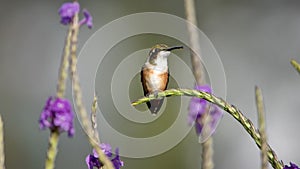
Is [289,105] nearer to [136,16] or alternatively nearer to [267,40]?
[267,40]

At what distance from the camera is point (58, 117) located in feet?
1.22

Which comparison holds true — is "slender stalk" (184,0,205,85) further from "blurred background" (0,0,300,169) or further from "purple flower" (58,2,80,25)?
"blurred background" (0,0,300,169)

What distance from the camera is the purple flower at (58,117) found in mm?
371

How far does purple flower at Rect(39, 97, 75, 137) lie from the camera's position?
0.37 meters

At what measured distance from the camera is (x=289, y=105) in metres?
3.76

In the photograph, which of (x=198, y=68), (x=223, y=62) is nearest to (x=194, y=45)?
(x=198, y=68)

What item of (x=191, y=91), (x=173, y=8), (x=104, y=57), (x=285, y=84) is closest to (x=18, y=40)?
(x=104, y=57)

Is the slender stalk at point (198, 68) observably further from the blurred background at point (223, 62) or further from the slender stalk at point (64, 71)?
the blurred background at point (223, 62)

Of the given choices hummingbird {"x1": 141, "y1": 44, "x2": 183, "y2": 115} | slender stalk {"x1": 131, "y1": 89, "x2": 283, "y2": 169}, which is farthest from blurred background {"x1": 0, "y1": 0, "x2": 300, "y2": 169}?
slender stalk {"x1": 131, "y1": 89, "x2": 283, "y2": 169}

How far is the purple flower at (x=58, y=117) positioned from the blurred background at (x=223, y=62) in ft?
10.3

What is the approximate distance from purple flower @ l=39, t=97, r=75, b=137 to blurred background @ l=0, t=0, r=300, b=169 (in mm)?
3128

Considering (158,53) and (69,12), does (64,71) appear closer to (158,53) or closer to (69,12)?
(69,12)

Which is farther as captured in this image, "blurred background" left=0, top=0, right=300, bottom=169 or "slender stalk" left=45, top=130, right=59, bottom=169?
"blurred background" left=0, top=0, right=300, bottom=169

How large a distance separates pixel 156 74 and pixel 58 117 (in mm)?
188
